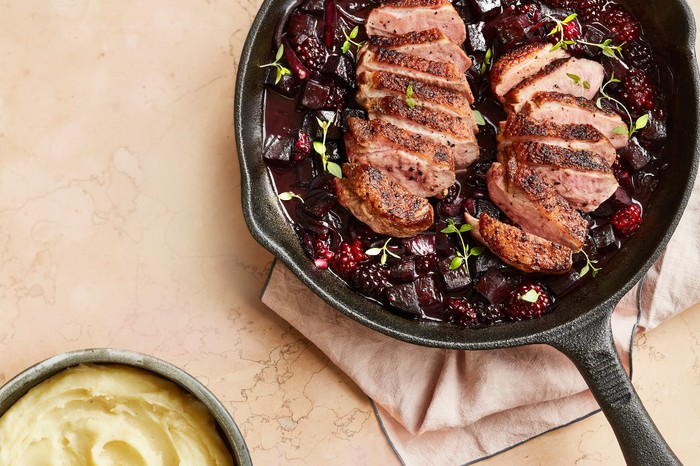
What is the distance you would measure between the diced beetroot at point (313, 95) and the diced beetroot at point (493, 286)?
1236mm

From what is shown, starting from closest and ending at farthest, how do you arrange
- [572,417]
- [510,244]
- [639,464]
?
[639,464], [510,244], [572,417]

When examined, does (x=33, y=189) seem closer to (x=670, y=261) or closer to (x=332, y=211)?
(x=332, y=211)

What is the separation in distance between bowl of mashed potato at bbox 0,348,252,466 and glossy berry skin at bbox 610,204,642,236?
7.30ft

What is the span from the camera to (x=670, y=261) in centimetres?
418

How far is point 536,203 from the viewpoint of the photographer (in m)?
3.82

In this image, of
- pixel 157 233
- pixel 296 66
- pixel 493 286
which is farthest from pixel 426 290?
pixel 157 233

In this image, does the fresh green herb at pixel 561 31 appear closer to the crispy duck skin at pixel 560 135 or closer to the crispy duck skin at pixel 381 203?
the crispy duck skin at pixel 560 135

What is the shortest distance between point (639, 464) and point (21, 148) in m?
3.63

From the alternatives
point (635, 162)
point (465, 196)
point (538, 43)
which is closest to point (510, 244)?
point (465, 196)

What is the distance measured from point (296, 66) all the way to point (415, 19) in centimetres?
69

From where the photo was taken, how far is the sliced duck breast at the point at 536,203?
3.82 meters

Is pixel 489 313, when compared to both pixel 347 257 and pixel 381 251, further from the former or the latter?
pixel 347 257

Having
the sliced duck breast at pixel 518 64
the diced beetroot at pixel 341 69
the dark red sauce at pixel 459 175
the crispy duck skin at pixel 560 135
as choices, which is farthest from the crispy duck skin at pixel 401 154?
the sliced duck breast at pixel 518 64

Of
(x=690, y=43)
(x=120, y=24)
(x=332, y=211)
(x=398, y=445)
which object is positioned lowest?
(x=398, y=445)
